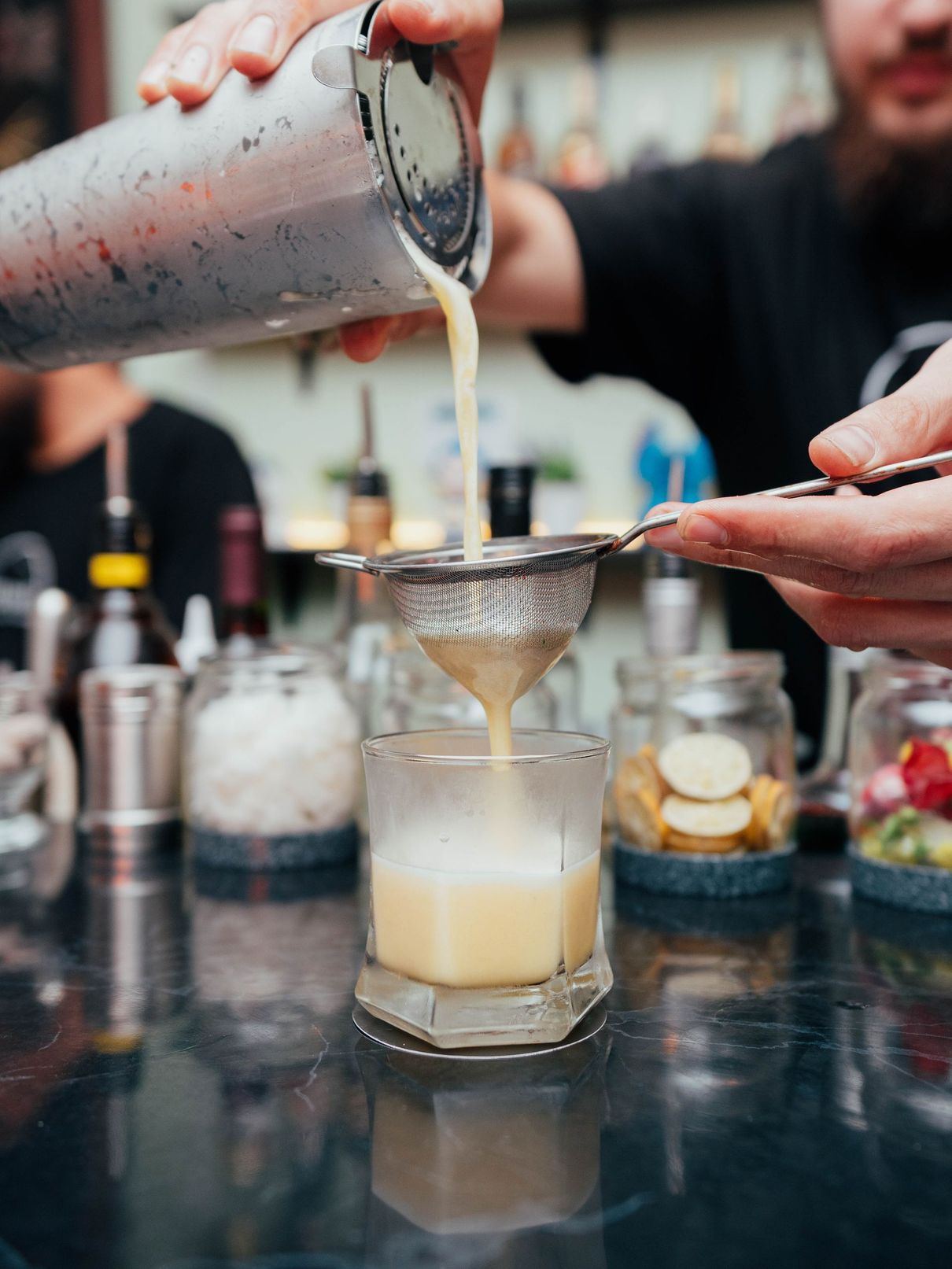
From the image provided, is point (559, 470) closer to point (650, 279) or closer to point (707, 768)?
point (650, 279)

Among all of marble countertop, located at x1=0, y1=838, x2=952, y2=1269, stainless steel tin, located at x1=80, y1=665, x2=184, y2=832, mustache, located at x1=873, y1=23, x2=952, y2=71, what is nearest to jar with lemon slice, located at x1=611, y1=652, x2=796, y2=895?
marble countertop, located at x1=0, y1=838, x2=952, y2=1269

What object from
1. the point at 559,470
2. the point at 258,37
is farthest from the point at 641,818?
the point at 559,470

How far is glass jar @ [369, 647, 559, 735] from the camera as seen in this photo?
1.02 metres

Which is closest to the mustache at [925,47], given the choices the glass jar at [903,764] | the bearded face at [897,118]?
the bearded face at [897,118]

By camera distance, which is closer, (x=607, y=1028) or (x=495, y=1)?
(x=607, y=1028)

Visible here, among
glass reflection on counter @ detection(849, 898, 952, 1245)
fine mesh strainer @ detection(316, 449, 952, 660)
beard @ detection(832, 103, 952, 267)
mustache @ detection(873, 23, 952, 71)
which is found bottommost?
glass reflection on counter @ detection(849, 898, 952, 1245)

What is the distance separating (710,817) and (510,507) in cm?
32

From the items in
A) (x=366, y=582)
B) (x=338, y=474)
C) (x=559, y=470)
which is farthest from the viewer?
(x=338, y=474)

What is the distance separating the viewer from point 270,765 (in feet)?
3.36

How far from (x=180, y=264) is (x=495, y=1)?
0.39 m

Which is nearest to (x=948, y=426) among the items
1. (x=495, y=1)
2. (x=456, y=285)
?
(x=456, y=285)

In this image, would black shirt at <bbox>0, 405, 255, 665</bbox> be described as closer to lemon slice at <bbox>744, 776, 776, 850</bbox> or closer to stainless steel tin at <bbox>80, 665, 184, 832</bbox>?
stainless steel tin at <bbox>80, 665, 184, 832</bbox>

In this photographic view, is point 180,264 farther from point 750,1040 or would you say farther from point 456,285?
point 750,1040

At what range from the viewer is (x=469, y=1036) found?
0.58m
